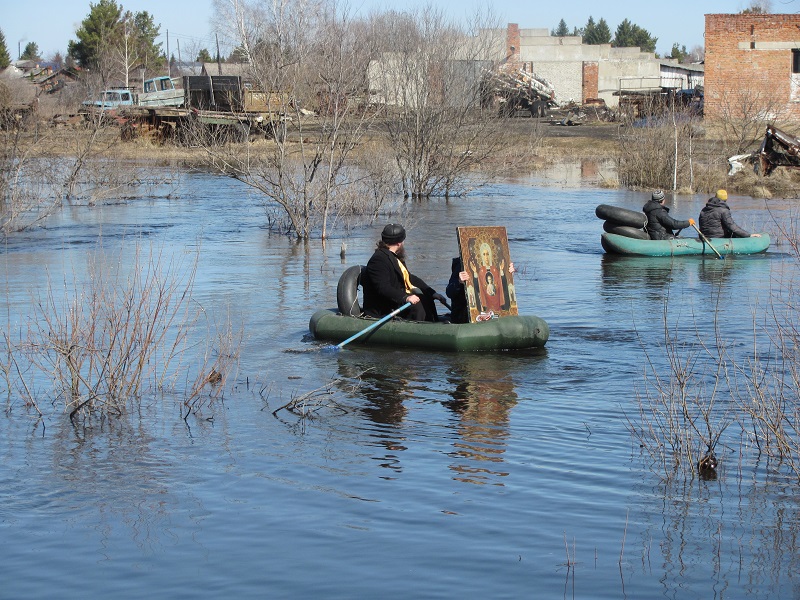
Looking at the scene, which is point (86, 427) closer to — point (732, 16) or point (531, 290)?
point (531, 290)

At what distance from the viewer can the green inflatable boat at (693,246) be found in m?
20.0

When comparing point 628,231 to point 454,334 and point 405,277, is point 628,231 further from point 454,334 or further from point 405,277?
point 454,334

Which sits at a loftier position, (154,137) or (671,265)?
(154,137)

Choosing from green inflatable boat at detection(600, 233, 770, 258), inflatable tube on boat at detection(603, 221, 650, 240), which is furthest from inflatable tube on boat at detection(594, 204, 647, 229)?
green inflatable boat at detection(600, 233, 770, 258)

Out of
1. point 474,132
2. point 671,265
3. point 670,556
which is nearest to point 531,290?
point 671,265

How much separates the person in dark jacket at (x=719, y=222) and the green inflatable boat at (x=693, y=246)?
9.0 inches

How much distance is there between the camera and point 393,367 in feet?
37.9

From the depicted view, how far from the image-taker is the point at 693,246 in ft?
65.5

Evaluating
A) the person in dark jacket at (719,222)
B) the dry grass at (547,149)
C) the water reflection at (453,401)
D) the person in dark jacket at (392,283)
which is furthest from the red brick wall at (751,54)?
the water reflection at (453,401)

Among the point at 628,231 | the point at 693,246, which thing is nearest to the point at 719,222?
the point at 693,246

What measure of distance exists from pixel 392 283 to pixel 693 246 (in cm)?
950

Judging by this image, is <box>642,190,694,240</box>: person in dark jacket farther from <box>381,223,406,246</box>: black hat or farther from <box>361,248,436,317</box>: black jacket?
<box>381,223,406,246</box>: black hat

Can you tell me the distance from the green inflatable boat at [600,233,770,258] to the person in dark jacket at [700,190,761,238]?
23 centimetres

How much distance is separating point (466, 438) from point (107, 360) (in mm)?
2893
